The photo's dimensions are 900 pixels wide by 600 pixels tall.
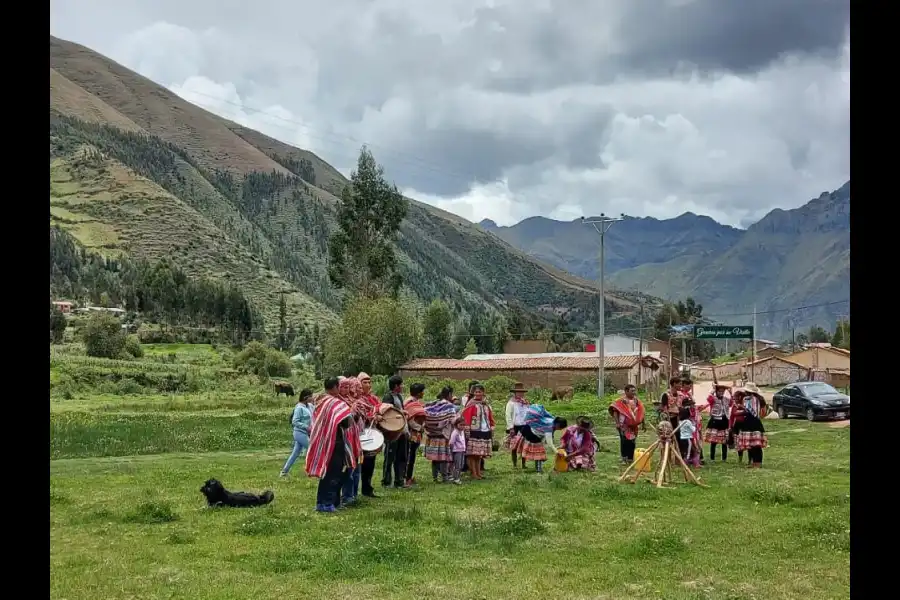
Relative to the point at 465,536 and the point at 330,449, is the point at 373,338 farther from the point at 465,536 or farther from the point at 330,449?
the point at 465,536

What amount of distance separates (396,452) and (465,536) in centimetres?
465

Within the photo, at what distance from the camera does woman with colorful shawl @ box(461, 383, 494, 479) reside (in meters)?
15.1

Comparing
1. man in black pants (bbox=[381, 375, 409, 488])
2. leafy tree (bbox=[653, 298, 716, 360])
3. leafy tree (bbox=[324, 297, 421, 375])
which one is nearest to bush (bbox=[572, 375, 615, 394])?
leafy tree (bbox=[324, 297, 421, 375])

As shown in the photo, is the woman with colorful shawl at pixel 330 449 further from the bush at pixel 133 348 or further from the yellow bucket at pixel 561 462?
the bush at pixel 133 348

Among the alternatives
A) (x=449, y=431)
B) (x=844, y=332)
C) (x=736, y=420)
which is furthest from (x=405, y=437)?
(x=736, y=420)

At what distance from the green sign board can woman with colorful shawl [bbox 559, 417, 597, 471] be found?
3602 cm

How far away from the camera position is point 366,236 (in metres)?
53.7

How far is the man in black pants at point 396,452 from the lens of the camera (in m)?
13.7

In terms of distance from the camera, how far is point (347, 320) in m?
52.9

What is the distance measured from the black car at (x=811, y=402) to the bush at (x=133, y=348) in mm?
51067

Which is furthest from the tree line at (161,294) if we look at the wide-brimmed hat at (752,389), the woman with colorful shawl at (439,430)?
the woman with colorful shawl at (439,430)
